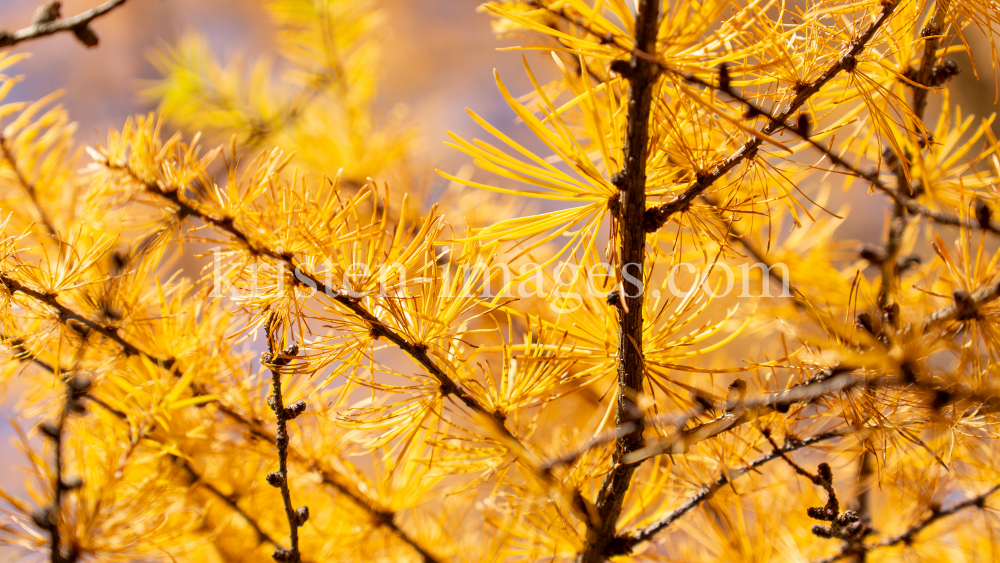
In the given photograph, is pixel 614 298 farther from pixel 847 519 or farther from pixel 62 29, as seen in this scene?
pixel 62 29

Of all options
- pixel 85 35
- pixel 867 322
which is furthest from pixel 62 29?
pixel 867 322

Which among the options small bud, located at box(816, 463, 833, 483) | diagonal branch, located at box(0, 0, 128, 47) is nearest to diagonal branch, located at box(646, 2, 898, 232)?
small bud, located at box(816, 463, 833, 483)

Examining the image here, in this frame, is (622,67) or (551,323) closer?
(622,67)

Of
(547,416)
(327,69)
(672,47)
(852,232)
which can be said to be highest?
(852,232)

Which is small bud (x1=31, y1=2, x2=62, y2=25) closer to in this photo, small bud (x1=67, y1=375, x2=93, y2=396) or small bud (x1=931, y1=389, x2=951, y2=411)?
small bud (x1=67, y1=375, x2=93, y2=396)

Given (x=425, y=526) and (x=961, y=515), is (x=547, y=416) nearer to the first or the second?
(x=425, y=526)

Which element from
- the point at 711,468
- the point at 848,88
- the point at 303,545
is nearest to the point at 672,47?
the point at 848,88

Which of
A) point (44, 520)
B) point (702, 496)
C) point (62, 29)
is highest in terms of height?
point (62, 29)
